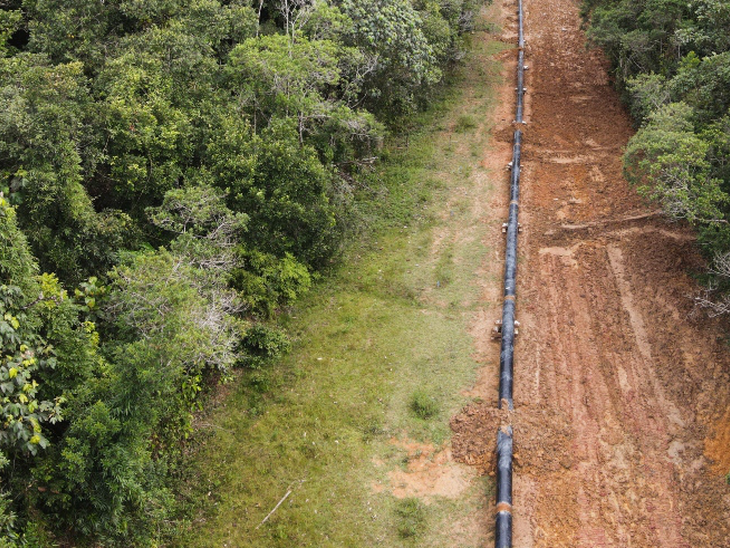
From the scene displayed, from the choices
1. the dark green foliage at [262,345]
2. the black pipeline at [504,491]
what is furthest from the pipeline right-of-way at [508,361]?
the dark green foliage at [262,345]

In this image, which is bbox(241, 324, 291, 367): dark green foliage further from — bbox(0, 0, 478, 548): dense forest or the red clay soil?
the red clay soil

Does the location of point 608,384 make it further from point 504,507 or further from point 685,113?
point 685,113

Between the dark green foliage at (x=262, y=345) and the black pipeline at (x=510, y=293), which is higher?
the black pipeline at (x=510, y=293)

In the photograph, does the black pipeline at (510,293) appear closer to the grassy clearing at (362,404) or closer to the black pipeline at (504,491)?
the grassy clearing at (362,404)

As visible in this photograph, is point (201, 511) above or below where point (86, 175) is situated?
below

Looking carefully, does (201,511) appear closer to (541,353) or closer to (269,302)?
(269,302)

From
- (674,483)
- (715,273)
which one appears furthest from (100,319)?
(715,273)

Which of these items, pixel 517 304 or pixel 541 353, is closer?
pixel 541 353
